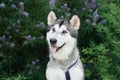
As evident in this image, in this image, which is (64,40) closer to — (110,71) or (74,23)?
(74,23)

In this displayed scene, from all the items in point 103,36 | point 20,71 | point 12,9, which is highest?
point 12,9

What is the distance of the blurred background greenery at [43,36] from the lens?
7.03 m

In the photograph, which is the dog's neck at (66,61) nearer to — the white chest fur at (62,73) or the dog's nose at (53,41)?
the white chest fur at (62,73)

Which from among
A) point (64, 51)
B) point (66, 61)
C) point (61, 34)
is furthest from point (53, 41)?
point (66, 61)

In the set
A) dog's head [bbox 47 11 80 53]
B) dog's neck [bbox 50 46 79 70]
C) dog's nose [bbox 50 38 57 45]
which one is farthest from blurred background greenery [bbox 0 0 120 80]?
dog's nose [bbox 50 38 57 45]

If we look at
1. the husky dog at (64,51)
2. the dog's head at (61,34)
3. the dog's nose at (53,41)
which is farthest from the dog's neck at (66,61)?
the dog's nose at (53,41)

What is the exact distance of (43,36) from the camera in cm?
749

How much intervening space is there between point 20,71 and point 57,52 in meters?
1.36

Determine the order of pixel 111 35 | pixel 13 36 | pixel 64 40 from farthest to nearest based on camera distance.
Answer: pixel 13 36 < pixel 111 35 < pixel 64 40

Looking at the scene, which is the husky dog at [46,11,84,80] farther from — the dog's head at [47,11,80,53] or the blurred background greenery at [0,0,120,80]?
the blurred background greenery at [0,0,120,80]

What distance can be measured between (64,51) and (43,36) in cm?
111

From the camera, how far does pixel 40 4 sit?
753 centimetres

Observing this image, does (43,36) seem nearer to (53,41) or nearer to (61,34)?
(61,34)

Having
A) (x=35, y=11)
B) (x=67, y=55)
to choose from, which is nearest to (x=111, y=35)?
(x=67, y=55)
